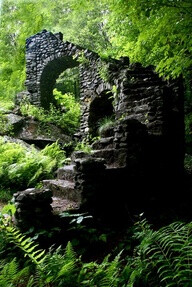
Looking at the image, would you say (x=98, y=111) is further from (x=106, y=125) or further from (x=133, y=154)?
(x=133, y=154)

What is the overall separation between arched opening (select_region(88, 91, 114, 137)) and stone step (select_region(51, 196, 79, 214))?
6.09 m

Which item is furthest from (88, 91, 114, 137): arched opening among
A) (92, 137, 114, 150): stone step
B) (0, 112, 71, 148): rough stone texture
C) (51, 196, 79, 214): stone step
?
(51, 196, 79, 214): stone step

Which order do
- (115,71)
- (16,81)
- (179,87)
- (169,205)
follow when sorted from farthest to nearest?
(16,81) < (115,71) < (179,87) < (169,205)

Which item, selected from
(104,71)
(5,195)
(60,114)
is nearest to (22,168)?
(5,195)

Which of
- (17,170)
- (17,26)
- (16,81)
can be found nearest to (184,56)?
(17,170)

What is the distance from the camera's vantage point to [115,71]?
31.7 feet

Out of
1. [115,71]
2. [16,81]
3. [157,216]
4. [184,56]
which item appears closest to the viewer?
[184,56]

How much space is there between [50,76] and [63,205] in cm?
1073

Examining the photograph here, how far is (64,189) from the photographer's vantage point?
5.18 metres

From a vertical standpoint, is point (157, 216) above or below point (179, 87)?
below

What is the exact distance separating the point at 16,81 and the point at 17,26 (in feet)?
11.8

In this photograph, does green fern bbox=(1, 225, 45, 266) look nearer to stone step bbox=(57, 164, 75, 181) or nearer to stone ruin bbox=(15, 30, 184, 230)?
stone ruin bbox=(15, 30, 184, 230)

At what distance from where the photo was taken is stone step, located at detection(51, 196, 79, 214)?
4.41m

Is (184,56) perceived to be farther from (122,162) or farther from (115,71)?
(115,71)
